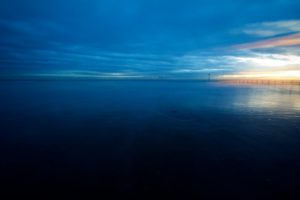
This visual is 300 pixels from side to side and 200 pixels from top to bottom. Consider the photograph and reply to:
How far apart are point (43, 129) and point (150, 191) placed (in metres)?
13.9

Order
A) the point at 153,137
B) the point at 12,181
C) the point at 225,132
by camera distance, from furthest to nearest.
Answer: the point at 225,132 → the point at 153,137 → the point at 12,181

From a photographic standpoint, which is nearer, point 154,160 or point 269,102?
point 154,160

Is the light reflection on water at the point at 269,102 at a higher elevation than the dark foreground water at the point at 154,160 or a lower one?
higher

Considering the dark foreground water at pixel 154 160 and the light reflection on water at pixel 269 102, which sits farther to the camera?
the light reflection on water at pixel 269 102

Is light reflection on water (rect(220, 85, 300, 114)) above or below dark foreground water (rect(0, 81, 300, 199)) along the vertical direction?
above

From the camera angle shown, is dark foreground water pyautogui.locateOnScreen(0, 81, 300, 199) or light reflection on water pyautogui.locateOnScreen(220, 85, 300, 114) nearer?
dark foreground water pyautogui.locateOnScreen(0, 81, 300, 199)

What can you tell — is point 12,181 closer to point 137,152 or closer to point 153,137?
point 137,152

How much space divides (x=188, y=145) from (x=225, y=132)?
201 inches

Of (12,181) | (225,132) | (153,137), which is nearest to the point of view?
(12,181)

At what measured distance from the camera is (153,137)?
15.2m

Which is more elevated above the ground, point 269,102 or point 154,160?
point 269,102

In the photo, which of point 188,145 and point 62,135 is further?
point 62,135

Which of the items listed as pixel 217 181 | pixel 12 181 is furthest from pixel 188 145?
pixel 12 181

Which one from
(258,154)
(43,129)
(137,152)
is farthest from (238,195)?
(43,129)
